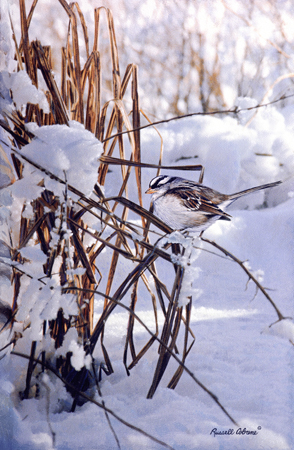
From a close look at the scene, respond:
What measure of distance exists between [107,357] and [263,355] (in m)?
0.28

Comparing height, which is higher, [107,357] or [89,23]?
[89,23]

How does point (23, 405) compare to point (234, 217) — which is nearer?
point (23, 405)

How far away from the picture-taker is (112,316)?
651 millimetres

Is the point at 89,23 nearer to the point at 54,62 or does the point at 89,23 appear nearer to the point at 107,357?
the point at 54,62

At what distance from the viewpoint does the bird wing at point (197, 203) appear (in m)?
0.63

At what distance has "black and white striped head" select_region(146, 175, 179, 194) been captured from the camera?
64 centimetres

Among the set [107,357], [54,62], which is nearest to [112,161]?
[54,62]

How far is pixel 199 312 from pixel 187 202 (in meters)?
0.21

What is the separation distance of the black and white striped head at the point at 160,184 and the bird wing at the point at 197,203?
2cm
